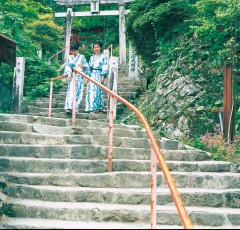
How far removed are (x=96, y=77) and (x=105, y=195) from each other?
4476 millimetres

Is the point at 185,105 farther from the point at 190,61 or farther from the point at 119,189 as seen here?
the point at 119,189

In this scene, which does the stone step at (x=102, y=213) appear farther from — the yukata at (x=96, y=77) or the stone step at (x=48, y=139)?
the yukata at (x=96, y=77)

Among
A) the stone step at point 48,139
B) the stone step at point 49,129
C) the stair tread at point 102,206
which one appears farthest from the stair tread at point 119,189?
the stone step at point 49,129

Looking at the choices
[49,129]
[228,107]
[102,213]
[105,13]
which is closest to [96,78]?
[49,129]

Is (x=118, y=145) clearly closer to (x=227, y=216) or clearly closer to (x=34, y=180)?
(x=34, y=180)

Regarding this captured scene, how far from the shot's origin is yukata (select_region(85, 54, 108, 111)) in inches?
313

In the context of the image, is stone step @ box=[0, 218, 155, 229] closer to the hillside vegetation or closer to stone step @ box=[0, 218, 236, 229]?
stone step @ box=[0, 218, 236, 229]

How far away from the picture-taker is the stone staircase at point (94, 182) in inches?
144

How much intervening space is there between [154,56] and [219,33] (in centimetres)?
420

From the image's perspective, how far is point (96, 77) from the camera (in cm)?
806

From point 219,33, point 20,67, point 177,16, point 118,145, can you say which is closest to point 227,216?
point 118,145

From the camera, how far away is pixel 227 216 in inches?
151

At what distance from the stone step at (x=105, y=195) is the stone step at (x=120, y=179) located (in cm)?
14

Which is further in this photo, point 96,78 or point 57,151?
point 96,78
